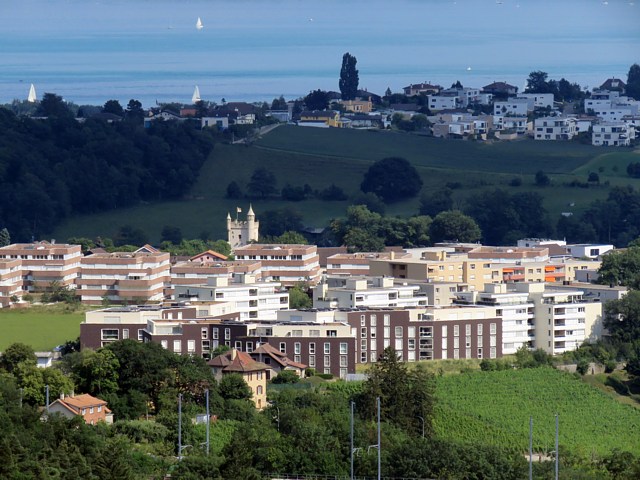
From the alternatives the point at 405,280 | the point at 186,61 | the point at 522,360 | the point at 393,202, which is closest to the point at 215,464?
the point at 522,360

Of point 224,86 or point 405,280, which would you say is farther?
point 224,86

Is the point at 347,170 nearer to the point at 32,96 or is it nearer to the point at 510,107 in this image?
the point at 510,107

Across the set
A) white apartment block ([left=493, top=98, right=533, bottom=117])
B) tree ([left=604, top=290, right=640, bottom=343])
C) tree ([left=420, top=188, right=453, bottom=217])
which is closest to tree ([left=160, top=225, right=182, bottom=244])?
tree ([left=420, top=188, right=453, bottom=217])

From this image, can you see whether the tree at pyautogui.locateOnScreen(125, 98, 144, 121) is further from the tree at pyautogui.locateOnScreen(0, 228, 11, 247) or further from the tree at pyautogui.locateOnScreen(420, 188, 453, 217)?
the tree at pyautogui.locateOnScreen(0, 228, 11, 247)

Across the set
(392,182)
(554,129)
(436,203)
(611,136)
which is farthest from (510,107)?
(436,203)

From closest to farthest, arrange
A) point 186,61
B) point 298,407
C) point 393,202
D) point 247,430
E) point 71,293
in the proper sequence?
point 247,430
point 298,407
point 71,293
point 393,202
point 186,61

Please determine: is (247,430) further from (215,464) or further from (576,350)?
(576,350)

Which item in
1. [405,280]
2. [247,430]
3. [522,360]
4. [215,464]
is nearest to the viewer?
[215,464]
